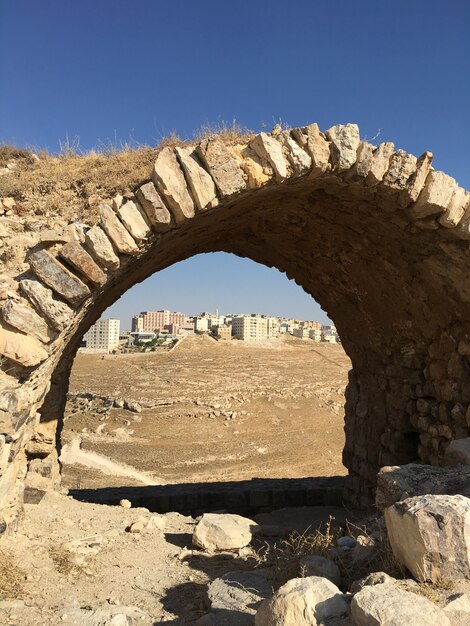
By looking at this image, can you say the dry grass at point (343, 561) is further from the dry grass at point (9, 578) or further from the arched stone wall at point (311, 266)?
the arched stone wall at point (311, 266)

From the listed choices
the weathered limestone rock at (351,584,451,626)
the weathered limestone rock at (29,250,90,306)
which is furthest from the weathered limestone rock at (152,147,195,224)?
the weathered limestone rock at (351,584,451,626)

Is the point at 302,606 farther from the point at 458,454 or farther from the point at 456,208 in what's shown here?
the point at 456,208

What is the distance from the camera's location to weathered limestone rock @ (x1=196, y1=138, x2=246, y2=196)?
4.25 m

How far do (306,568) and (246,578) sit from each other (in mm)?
461

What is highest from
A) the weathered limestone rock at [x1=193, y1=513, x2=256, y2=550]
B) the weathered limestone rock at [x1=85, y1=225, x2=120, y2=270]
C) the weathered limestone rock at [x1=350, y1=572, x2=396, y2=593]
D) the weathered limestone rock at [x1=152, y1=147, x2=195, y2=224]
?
the weathered limestone rock at [x1=152, y1=147, x2=195, y2=224]

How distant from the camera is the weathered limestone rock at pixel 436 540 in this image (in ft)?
8.04

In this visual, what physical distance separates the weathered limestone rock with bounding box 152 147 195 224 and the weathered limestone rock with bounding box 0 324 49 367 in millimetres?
1428

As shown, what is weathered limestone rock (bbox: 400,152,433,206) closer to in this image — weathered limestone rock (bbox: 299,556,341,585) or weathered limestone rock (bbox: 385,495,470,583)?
weathered limestone rock (bbox: 385,495,470,583)

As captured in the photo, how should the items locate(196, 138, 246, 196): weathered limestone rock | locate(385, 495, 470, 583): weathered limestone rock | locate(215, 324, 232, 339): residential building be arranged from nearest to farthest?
locate(385, 495, 470, 583): weathered limestone rock, locate(196, 138, 246, 196): weathered limestone rock, locate(215, 324, 232, 339): residential building

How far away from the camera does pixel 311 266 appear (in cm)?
738

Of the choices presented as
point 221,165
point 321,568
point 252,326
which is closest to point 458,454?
point 321,568

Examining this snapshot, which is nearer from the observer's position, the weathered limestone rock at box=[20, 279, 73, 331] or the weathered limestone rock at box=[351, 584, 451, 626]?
the weathered limestone rock at box=[351, 584, 451, 626]

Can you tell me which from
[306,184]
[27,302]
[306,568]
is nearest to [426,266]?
[306,184]

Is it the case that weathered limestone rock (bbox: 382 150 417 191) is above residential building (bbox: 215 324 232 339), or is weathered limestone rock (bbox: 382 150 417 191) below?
above
